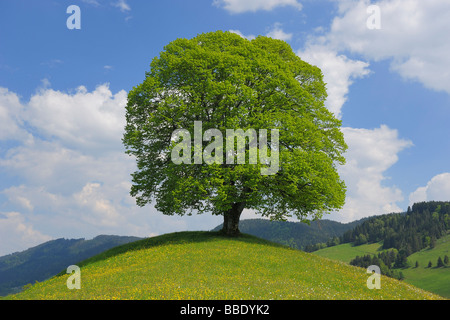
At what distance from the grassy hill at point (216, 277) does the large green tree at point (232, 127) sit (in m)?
4.93

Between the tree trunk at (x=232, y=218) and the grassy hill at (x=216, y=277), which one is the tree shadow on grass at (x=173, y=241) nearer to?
the grassy hill at (x=216, y=277)

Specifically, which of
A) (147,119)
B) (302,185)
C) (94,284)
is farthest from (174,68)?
(94,284)

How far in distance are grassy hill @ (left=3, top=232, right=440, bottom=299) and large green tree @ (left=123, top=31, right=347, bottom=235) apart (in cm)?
493

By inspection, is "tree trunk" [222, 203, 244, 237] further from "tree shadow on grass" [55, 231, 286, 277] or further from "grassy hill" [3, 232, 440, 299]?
"grassy hill" [3, 232, 440, 299]

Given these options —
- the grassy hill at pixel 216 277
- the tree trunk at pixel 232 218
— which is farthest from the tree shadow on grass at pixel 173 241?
the tree trunk at pixel 232 218

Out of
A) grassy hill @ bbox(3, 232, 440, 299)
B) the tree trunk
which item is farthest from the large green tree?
grassy hill @ bbox(3, 232, 440, 299)

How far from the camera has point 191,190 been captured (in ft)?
108

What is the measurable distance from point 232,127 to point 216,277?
587 inches

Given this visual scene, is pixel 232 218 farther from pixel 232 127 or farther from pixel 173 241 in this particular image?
pixel 232 127

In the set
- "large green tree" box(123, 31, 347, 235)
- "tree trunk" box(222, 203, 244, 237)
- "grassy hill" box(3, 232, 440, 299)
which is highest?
"large green tree" box(123, 31, 347, 235)

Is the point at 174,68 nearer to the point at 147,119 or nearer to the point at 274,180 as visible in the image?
the point at 147,119

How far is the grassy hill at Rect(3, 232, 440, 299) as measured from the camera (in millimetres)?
18516

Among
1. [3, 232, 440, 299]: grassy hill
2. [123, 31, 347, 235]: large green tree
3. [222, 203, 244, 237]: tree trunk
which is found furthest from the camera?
[222, 203, 244, 237]: tree trunk
